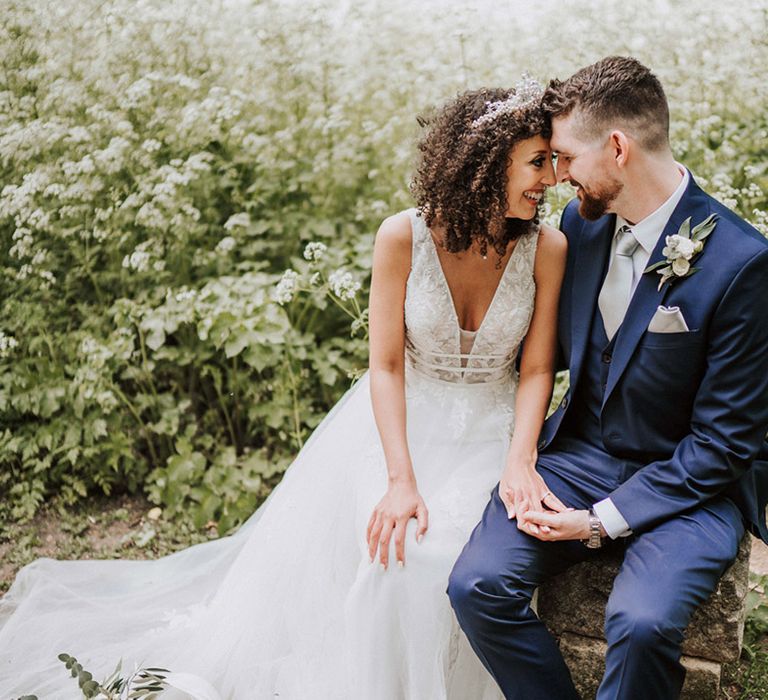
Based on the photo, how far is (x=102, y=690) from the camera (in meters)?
2.52

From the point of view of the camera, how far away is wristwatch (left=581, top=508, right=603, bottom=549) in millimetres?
2383

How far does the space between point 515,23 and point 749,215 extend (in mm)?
1595

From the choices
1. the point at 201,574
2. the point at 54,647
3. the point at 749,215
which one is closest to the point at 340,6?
the point at 749,215

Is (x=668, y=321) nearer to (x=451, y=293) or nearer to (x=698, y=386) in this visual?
(x=698, y=386)

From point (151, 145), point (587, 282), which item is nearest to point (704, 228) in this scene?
point (587, 282)

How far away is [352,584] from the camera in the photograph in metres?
2.78

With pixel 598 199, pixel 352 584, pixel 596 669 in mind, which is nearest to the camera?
pixel 596 669

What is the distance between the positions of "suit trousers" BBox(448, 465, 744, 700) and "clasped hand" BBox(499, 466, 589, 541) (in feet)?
0.14

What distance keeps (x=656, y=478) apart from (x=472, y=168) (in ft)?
3.49

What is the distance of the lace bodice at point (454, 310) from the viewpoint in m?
2.78

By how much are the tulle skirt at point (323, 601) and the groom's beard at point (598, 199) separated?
0.66 metres

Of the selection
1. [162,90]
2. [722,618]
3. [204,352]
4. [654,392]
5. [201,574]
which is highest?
[162,90]

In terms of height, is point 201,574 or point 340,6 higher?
point 340,6

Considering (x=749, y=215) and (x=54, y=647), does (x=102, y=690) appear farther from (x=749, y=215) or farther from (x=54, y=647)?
(x=749, y=215)
